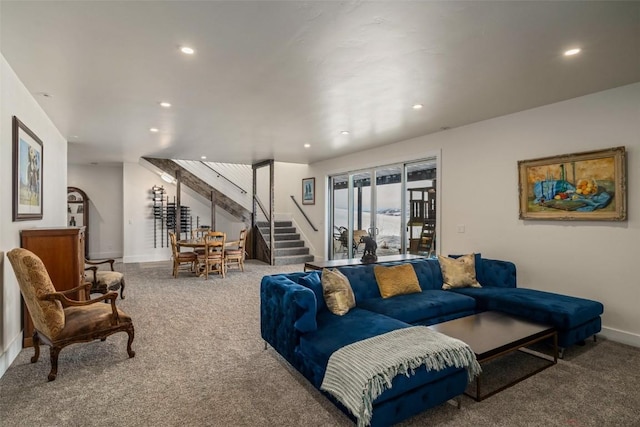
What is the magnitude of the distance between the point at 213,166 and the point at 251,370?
7.80m

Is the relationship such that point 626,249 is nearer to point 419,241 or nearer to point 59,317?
point 419,241

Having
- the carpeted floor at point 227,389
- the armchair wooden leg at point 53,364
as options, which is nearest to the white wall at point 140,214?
the carpeted floor at point 227,389

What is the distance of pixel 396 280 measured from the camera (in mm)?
3676

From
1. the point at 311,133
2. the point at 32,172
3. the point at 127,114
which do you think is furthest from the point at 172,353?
the point at 311,133

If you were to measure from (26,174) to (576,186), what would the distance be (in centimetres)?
603

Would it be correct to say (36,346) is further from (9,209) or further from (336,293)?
(336,293)

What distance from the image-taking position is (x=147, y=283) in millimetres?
6207

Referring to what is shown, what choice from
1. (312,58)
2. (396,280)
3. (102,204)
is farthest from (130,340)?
(102,204)

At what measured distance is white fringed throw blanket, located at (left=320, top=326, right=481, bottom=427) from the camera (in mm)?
1898

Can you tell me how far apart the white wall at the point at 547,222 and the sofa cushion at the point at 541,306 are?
41cm

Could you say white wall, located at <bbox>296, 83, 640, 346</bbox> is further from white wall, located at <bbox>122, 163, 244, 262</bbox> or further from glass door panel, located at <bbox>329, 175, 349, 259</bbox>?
white wall, located at <bbox>122, 163, 244, 262</bbox>

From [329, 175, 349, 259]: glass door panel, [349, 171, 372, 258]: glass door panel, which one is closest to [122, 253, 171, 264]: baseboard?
[329, 175, 349, 259]: glass door panel

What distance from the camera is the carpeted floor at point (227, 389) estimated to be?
2188 millimetres

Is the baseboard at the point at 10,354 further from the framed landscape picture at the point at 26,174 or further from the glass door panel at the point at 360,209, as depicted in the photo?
the glass door panel at the point at 360,209
